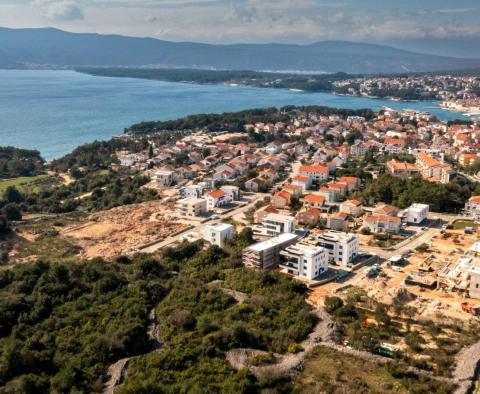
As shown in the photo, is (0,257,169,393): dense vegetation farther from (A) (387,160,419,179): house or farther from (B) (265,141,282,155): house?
(B) (265,141,282,155): house

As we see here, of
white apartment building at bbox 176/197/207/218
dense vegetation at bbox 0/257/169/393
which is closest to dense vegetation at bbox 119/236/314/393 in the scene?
dense vegetation at bbox 0/257/169/393

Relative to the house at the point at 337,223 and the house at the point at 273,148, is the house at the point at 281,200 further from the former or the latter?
the house at the point at 273,148

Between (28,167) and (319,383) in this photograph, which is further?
(28,167)

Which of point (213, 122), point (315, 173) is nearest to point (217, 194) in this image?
point (315, 173)

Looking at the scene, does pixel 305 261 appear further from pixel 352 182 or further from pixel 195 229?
pixel 352 182

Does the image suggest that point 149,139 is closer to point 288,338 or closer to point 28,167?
point 28,167

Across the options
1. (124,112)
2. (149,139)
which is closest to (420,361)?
(149,139)
